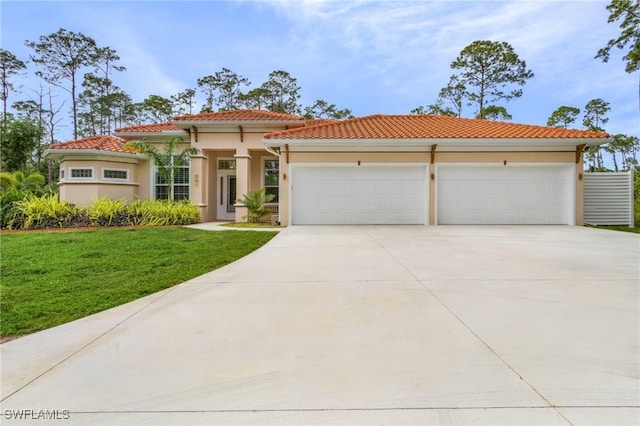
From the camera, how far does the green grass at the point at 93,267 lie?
369 centimetres

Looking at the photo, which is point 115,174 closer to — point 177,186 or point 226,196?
point 177,186

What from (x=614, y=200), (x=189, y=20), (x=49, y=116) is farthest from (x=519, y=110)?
(x=49, y=116)

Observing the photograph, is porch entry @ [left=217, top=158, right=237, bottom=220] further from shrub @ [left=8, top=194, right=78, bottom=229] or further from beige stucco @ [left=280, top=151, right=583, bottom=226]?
shrub @ [left=8, top=194, right=78, bottom=229]

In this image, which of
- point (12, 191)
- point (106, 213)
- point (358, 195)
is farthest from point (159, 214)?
point (358, 195)

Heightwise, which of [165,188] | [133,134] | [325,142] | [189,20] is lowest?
[165,188]

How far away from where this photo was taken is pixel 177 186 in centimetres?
1536

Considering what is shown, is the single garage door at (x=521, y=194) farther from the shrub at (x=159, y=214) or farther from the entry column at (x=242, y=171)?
the shrub at (x=159, y=214)

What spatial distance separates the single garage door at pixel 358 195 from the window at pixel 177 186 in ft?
20.0

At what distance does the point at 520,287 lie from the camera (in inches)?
171

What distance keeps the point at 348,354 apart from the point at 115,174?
598 inches

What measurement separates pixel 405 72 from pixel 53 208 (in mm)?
18368

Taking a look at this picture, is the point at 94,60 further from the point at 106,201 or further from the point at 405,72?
the point at 405,72

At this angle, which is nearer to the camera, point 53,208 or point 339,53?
point 53,208

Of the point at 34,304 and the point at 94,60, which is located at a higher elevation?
the point at 94,60
